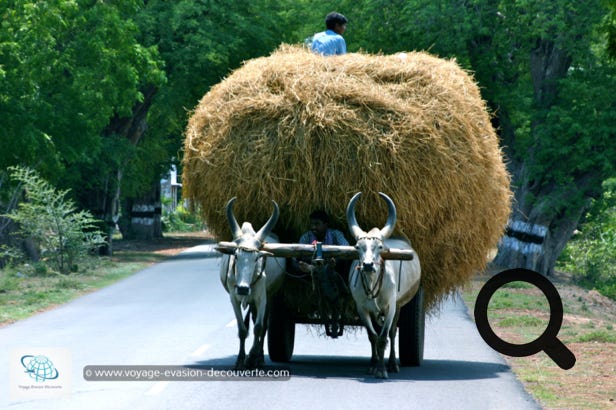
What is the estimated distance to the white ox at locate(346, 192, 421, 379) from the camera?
11.4m

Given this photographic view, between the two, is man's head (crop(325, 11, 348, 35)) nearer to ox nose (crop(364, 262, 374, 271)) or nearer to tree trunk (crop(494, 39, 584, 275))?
ox nose (crop(364, 262, 374, 271))

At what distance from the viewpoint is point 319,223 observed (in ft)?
39.7

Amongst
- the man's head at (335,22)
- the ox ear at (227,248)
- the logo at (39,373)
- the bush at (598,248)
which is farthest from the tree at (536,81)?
the ox ear at (227,248)

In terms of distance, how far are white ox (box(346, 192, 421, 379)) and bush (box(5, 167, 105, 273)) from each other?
1606cm

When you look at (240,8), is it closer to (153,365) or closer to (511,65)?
(511,65)

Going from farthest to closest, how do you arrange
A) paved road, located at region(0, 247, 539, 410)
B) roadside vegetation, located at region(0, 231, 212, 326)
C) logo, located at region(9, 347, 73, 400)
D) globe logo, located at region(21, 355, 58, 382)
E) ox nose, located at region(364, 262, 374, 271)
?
roadside vegetation, located at region(0, 231, 212, 326), globe logo, located at region(21, 355, 58, 382), ox nose, located at region(364, 262, 374, 271), logo, located at region(9, 347, 73, 400), paved road, located at region(0, 247, 539, 410)

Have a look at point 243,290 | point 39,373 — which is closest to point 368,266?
point 243,290

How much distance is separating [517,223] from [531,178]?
7.78 ft

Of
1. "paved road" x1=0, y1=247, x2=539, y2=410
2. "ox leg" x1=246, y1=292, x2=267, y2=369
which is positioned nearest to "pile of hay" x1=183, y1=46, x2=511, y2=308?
"ox leg" x1=246, y1=292, x2=267, y2=369

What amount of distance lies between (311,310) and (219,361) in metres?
1.29

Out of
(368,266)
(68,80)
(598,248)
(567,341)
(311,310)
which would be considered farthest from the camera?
(598,248)

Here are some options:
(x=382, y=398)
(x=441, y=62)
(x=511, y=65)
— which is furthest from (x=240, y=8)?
(x=382, y=398)

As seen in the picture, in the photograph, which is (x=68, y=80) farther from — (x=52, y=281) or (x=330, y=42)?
(x=330, y=42)

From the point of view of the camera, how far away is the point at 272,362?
43.5ft
